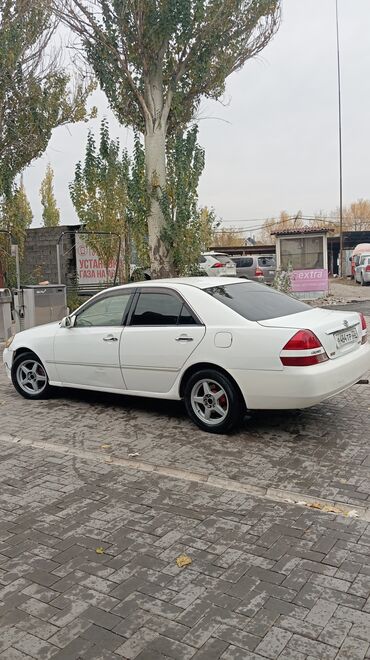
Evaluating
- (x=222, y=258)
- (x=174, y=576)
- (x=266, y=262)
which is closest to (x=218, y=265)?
(x=222, y=258)

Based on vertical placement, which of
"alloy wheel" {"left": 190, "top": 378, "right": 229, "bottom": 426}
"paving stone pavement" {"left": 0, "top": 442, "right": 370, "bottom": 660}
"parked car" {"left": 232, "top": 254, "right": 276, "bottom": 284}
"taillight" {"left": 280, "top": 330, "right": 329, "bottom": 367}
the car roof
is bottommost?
"paving stone pavement" {"left": 0, "top": 442, "right": 370, "bottom": 660}

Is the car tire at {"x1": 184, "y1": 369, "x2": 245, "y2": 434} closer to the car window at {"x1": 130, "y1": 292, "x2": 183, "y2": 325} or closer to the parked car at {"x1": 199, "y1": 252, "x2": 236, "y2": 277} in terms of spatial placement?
the car window at {"x1": 130, "y1": 292, "x2": 183, "y2": 325}

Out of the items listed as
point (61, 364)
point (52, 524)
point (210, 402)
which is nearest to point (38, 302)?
point (61, 364)

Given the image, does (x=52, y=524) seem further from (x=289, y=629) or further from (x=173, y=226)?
(x=173, y=226)

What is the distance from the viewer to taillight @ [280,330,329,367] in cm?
480

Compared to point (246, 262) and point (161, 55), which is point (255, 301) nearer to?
point (161, 55)

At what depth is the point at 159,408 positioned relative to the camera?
6.39 m

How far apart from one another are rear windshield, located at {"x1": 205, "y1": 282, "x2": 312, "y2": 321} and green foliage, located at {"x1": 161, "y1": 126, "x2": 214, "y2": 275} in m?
8.04

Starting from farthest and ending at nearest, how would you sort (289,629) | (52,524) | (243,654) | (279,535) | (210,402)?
(210,402) → (52,524) → (279,535) → (289,629) → (243,654)

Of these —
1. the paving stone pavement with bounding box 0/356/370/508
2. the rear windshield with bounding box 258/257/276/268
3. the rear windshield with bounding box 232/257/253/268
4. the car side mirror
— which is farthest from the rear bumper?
the rear windshield with bounding box 258/257/276/268

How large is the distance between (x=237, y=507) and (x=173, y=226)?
35.3ft

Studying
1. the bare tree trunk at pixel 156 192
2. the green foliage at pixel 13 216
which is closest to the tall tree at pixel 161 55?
the bare tree trunk at pixel 156 192

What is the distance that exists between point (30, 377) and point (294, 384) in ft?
12.1

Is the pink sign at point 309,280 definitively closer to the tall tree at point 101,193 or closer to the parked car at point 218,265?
the parked car at point 218,265
